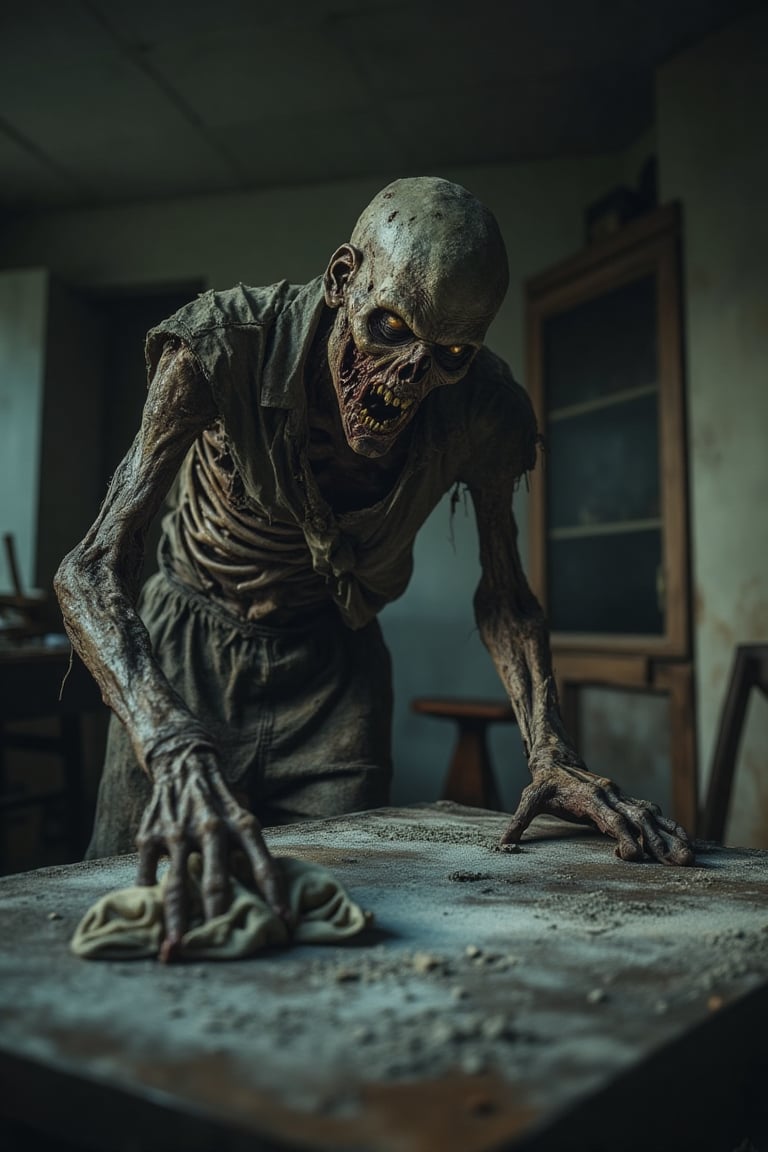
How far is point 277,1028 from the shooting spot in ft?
2.54

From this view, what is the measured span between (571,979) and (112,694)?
690 millimetres

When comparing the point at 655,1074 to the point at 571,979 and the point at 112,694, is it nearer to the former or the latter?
the point at 571,979

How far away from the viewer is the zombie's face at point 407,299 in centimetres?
138

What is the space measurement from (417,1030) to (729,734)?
2.23 meters

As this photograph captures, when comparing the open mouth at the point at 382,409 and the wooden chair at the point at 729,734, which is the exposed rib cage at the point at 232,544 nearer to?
the open mouth at the point at 382,409

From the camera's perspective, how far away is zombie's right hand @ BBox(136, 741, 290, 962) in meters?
0.97

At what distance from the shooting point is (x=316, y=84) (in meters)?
3.71

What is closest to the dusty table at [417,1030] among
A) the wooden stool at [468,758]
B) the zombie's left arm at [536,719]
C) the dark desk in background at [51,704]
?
the zombie's left arm at [536,719]

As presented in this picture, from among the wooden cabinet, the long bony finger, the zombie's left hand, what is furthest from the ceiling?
the long bony finger

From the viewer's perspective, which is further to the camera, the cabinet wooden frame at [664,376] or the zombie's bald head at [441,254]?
the cabinet wooden frame at [664,376]

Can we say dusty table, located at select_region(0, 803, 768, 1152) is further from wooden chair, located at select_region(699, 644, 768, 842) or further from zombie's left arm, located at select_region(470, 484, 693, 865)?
wooden chair, located at select_region(699, 644, 768, 842)

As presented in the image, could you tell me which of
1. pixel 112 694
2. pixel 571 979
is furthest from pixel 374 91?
pixel 571 979

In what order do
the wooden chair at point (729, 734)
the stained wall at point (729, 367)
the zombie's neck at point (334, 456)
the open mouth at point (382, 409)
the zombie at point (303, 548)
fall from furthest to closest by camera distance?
the stained wall at point (729, 367) < the wooden chair at point (729, 734) < the zombie's neck at point (334, 456) < the open mouth at point (382, 409) < the zombie at point (303, 548)

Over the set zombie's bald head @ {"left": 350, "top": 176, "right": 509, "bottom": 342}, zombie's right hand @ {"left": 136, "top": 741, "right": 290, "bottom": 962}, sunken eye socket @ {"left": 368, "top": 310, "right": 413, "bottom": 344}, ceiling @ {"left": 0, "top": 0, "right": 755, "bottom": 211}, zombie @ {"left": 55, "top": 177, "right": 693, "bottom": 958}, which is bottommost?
zombie's right hand @ {"left": 136, "top": 741, "right": 290, "bottom": 962}
